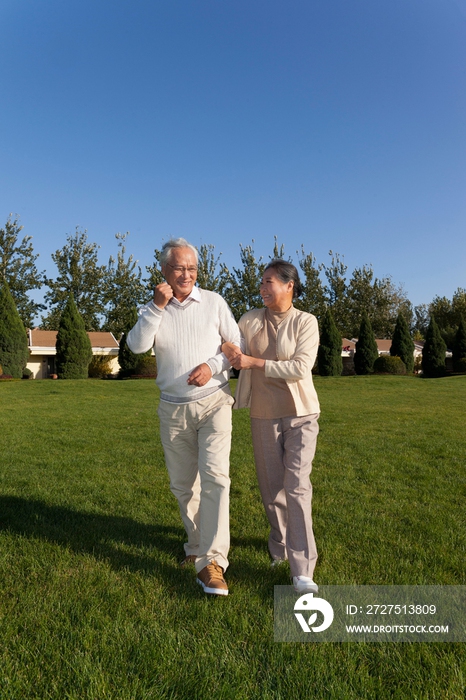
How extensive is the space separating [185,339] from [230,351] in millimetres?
305

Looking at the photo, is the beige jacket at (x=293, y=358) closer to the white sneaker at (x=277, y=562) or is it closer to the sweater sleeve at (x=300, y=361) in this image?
the sweater sleeve at (x=300, y=361)

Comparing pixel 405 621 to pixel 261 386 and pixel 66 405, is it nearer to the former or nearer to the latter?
pixel 261 386

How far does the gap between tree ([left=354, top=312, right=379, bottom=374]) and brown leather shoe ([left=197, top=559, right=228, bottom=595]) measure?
29.9 meters

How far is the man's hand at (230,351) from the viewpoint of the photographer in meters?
3.33

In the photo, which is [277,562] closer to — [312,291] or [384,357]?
[384,357]

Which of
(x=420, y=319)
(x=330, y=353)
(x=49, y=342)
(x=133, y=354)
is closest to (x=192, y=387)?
(x=330, y=353)

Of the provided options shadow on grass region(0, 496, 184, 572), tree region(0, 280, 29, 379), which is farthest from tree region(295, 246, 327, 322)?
shadow on grass region(0, 496, 184, 572)

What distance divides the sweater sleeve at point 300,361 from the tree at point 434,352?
105ft

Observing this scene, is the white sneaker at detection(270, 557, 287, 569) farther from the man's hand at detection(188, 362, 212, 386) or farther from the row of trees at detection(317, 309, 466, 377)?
the row of trees at detection(317, 309, 466, 377)

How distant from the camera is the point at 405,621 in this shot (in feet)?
8.89

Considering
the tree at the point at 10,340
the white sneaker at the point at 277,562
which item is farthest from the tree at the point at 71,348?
the white sneaker at the point at 277,562

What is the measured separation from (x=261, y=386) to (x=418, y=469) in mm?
3966

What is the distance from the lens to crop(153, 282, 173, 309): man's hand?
322cm

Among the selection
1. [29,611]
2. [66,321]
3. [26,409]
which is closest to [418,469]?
[29,611]
